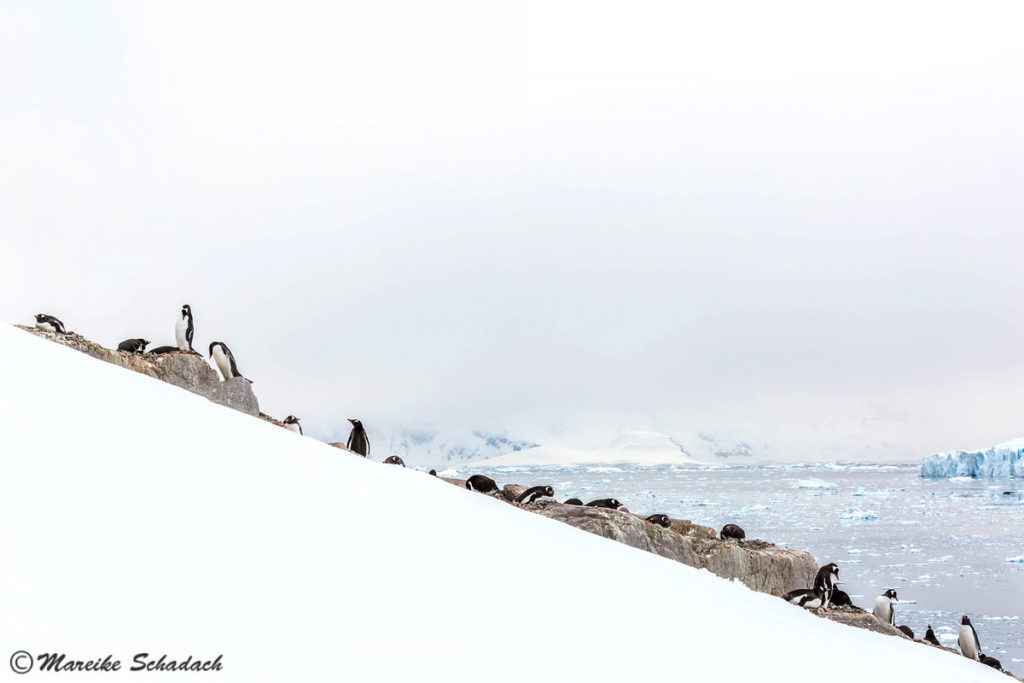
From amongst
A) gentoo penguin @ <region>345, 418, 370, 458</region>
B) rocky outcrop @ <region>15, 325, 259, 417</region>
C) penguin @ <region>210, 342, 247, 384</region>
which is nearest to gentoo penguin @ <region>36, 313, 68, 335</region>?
rocky outcrop @ <region>15, 325, 259, 417</region>

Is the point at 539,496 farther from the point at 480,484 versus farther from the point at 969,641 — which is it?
the point at 969,641

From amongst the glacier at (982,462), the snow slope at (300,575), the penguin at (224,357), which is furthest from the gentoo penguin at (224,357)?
the glacier at (982,462)

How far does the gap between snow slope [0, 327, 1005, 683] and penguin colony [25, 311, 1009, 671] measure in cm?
295

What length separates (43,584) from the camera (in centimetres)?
222

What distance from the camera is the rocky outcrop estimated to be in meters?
9.13

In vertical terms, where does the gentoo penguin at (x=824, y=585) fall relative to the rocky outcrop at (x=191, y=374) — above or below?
below

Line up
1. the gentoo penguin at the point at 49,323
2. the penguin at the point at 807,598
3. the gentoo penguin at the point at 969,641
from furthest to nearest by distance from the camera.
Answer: the gentoo penguin at the point at 969,641
the gentoo penguin at the point at 49,323
the penguin at the point at 807,598

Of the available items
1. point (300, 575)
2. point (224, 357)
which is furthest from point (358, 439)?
point (300, 575)

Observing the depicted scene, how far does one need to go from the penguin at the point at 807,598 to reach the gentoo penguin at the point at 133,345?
8524mm

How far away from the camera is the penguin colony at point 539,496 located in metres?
8.07

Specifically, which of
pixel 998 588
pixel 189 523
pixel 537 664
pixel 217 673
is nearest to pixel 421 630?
pixel 537 664

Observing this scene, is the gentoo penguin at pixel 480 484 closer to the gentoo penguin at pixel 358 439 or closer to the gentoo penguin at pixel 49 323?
the gentoo penguin at pixel 358 439

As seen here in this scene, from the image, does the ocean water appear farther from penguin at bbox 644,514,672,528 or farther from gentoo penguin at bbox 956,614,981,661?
penguin at bbox 644,514,672,528

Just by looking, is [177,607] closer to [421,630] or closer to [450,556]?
[421,630]
